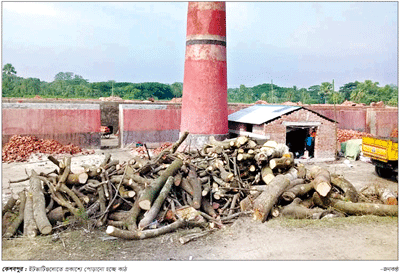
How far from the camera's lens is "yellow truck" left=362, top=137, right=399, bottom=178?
13.5 metres

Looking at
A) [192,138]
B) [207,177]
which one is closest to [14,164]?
[192,138]

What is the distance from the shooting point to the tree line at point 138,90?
50.6 metres

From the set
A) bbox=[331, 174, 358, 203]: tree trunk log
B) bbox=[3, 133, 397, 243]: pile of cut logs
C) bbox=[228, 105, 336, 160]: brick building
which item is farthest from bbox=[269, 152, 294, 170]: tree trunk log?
bbox=[228, 105, 336, 160]: brick building

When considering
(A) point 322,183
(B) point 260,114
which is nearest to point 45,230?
(A) point 322,183

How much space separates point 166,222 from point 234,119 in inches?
555

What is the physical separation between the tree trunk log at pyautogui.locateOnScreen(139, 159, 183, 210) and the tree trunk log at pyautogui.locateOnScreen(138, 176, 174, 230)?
3.7 inches

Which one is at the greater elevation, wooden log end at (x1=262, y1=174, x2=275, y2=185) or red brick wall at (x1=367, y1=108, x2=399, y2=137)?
red brick wall at (x1=367, y1=108, x2=399, y2=137)

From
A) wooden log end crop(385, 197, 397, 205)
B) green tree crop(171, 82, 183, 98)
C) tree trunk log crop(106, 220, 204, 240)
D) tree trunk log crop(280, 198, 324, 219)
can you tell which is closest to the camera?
tree trunk log crop(106, 220, 204, 240)

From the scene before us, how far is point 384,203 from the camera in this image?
31.6 feet

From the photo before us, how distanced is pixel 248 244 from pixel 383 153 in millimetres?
8896

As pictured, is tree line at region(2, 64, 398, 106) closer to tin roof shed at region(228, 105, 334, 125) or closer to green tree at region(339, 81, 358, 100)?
green tree at region(339, 81, 358, 100)

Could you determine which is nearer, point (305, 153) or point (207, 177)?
→ point (207, 177)

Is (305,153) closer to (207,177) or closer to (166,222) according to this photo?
(207,177)

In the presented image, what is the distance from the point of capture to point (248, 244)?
24.2 feet
